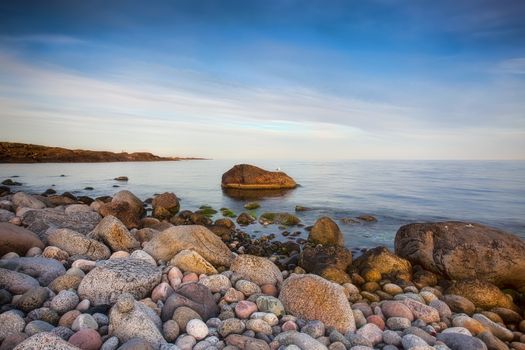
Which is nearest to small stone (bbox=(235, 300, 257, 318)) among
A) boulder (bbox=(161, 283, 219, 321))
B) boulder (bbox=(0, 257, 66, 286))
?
boulder (bbox=(161, 283, 219, 321))

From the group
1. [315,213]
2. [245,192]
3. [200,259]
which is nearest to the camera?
[200,259]

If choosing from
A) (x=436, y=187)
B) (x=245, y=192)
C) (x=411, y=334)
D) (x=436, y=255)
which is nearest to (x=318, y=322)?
(x=411, y=334)

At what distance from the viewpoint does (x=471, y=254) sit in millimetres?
9453

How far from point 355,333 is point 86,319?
4.02 meters

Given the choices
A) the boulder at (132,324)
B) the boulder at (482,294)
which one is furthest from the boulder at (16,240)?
the boulder at (482,294)

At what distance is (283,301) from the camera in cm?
623

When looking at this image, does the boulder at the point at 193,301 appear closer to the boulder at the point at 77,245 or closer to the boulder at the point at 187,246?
the boulder at the point at 187,246

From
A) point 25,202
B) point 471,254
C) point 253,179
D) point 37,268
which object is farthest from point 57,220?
point 253,179

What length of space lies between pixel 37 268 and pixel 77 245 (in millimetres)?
1545

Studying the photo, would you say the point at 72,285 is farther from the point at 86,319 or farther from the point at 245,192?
the point at 245,192

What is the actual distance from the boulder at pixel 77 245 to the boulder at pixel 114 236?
543mm

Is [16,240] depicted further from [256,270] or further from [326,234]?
[326,234]

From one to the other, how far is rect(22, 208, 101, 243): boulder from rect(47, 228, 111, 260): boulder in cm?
193

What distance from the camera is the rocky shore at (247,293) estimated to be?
4.79 metres
